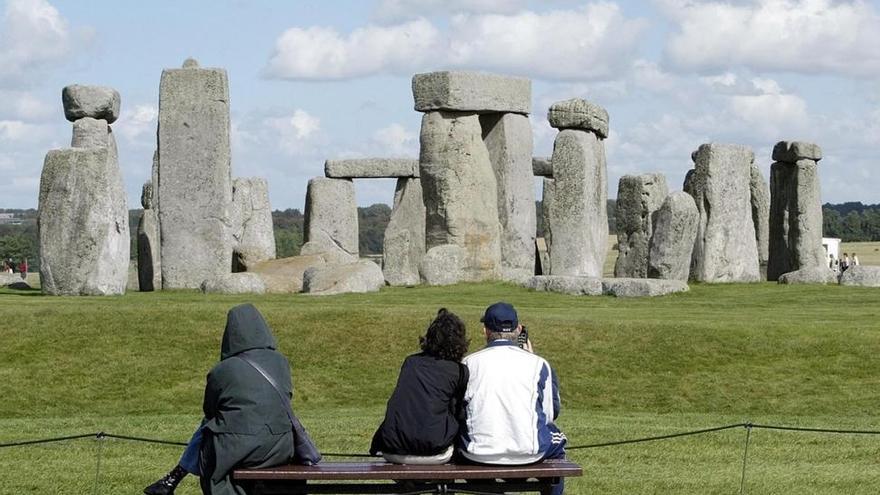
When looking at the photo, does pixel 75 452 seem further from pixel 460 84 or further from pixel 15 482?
pixel 460 84

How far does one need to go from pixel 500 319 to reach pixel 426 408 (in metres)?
0.71

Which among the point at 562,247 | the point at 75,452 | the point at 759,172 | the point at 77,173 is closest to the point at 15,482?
the point at 75,452

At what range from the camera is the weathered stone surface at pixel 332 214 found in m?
38.3

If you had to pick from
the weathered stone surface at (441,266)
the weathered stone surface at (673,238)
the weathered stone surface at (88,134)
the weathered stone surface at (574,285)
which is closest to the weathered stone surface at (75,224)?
the weathered stone surface at (88,134)

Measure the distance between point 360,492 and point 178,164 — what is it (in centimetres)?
1763

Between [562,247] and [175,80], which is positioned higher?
[175,80]

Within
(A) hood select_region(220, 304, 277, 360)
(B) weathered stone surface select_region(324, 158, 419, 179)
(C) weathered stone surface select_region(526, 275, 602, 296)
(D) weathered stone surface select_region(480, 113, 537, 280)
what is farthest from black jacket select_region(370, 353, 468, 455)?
(B) weathered stone surface select_region(324, 158, 419, 179)

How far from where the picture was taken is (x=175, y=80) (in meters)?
27.8

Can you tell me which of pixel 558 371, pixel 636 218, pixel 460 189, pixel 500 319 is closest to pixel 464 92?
pixel 460 189

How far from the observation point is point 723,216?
32.3 metres

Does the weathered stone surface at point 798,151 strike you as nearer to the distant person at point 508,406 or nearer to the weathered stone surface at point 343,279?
the weathered stone surface at point 343,279

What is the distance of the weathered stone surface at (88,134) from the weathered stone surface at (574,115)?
7885mm

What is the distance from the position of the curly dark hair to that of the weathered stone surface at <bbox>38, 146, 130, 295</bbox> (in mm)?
15162

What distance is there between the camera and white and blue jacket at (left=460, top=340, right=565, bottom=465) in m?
10.3
